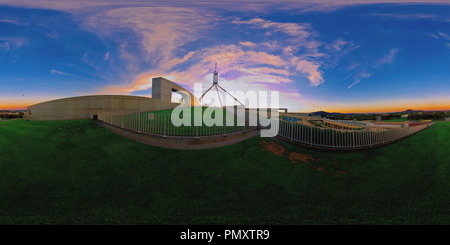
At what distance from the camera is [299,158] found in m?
9.35

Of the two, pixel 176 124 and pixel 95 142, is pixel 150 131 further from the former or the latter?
pixel 95 142

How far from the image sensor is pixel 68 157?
24.1ft

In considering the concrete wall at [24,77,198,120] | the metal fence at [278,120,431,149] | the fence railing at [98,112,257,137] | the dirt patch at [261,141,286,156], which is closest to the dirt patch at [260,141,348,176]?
the dirt patch at [261,141,286,156]

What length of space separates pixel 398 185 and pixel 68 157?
39.5 ft

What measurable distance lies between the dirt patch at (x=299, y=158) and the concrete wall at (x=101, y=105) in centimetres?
1666

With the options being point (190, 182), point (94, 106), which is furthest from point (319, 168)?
point (94, 106)

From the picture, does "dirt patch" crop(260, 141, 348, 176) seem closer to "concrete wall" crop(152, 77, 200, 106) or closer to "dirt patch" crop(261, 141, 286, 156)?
"dirt patch" crop(261, 141, 286, 156)

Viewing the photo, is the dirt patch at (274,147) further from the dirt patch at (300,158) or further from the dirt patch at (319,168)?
the dirt patch at (319,168)

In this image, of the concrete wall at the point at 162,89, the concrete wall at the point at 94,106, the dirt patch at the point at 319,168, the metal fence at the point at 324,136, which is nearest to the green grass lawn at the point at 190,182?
the dirt patch at the point at 319,168

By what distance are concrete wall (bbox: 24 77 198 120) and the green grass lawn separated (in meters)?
10.5

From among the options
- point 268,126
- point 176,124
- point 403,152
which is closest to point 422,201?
point 403,152

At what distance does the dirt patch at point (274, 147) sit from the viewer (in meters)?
9.55

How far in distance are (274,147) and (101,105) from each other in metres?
18.4

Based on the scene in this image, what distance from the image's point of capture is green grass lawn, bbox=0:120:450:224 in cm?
500
